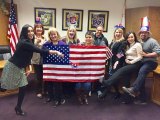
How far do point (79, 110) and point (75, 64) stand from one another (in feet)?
2.68

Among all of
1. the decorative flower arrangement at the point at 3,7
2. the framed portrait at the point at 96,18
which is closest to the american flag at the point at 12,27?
the decorative flower arrangement at the point at 3,7

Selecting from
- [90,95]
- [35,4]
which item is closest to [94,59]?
[90,95]

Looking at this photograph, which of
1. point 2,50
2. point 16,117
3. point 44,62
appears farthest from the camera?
point 2,50

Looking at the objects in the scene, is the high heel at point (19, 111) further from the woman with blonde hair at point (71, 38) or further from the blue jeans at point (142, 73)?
the blue jeans at point (142, 73)

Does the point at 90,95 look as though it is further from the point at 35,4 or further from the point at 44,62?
the point at 35,4

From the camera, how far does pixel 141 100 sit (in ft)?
14.6

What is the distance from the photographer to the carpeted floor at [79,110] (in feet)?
12.1

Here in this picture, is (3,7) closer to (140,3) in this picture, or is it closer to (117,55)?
(117,55)

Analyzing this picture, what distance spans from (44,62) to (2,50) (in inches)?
68.5

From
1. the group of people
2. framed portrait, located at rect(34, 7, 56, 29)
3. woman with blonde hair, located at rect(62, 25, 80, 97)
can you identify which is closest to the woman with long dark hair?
the group of people

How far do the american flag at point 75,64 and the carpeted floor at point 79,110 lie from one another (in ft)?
1.59

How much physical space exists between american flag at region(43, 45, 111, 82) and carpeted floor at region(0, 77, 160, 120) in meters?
0.49

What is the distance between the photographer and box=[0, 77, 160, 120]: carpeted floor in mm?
3703

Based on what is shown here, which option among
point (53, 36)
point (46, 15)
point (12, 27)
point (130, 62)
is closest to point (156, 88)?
point (130, 62)
